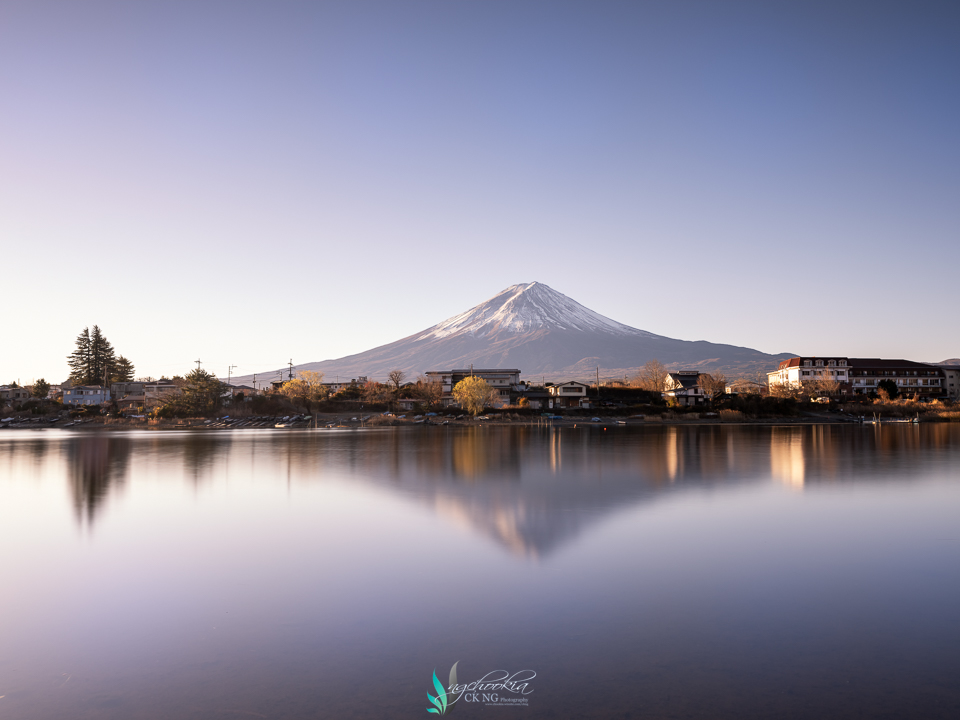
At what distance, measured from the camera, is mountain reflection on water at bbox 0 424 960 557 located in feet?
43.3

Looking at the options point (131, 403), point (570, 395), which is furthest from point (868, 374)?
point (131, 403)

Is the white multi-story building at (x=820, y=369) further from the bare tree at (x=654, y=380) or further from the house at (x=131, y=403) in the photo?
the house at (x=131, y=403)

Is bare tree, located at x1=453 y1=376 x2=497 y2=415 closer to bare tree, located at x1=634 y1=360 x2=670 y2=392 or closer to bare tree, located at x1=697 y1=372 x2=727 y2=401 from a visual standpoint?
bare tree, located at x1=697 y1=372 x2=727 y2=401

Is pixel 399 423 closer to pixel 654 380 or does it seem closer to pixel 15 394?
pixel 654 380

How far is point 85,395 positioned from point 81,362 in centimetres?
1246

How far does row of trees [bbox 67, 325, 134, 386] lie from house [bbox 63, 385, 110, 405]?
7.58 metres

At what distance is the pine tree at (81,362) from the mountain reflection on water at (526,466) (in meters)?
57.1

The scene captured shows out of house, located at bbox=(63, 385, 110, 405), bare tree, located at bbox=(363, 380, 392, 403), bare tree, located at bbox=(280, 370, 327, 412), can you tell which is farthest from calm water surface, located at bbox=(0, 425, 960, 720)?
house, located at bbox=(63, 385, 110, 405)

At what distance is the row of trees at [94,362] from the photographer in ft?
269

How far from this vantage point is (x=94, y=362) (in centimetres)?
8325

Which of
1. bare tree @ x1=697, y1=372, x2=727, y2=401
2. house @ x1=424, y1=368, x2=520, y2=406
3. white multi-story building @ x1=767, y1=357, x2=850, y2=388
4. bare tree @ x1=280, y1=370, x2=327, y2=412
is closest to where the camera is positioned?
bare tree @ x1=280, y1=370, x2=327, y2=412

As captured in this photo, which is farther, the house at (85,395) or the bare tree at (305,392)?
the house at (85,395)

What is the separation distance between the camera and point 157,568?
8898 mm

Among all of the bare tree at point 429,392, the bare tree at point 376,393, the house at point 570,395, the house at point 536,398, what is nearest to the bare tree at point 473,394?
the bare tree at point 429,392
